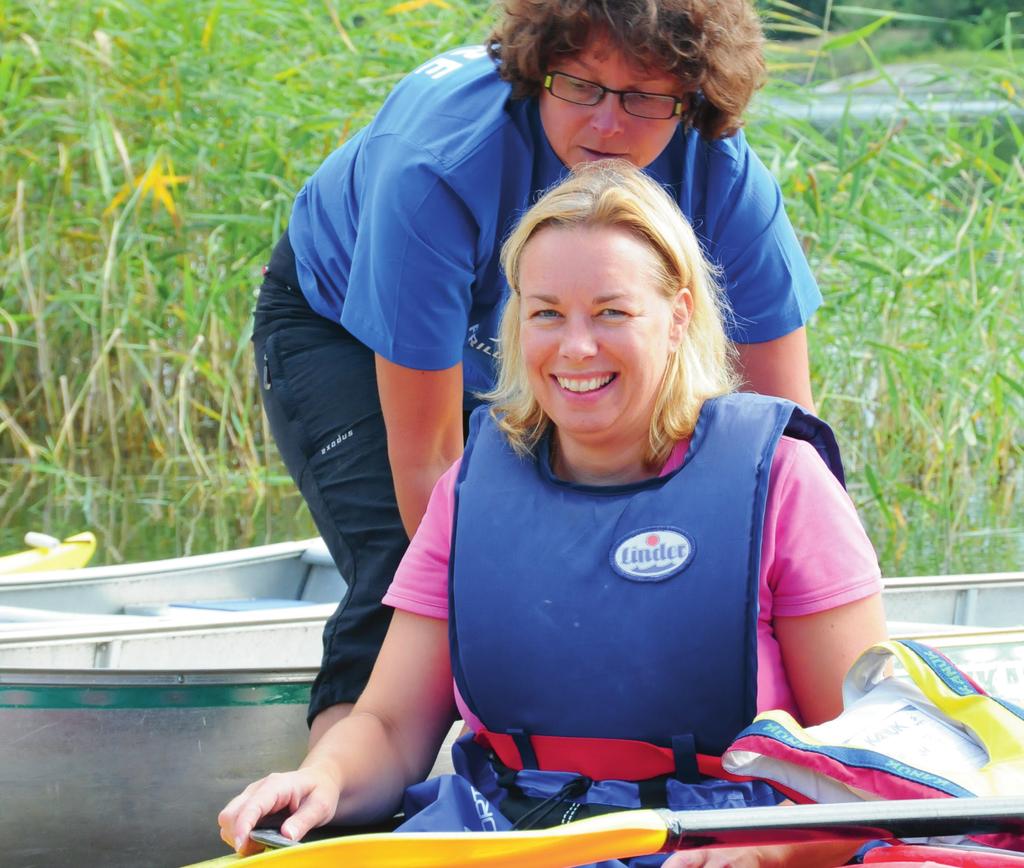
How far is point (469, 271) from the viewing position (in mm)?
2117

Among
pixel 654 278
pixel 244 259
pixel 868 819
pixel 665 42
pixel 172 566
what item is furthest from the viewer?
pixel 244 259

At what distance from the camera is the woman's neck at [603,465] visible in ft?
5.89

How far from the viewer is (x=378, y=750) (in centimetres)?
179

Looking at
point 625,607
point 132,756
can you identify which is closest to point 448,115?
point 625,607

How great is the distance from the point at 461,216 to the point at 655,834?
3.03ft

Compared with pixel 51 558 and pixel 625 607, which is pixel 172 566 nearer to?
pixel 51 558

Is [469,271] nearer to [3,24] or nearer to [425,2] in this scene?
[425,2]

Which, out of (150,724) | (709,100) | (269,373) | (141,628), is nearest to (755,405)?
(709,100)

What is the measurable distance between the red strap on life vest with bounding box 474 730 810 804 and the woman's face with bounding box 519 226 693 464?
335 mm

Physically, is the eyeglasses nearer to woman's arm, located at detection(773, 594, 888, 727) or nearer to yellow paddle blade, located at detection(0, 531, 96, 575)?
woman's arm, located at detection(773, 594, 888, 727)

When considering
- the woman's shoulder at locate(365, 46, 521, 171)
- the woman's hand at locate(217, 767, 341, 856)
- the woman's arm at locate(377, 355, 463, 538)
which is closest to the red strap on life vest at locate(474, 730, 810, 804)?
the woman's hand at locate(217, 767, 341, 856)

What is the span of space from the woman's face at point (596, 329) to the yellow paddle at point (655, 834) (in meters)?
0.48

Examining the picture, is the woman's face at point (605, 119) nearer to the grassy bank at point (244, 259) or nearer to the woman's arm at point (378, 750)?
the woman's arm at point (378, 750)

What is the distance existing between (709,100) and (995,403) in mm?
2945
